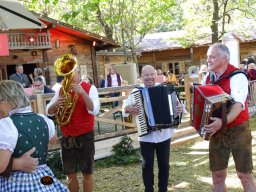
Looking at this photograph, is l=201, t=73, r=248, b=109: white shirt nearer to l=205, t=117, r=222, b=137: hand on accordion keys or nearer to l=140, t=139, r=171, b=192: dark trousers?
l=205, t=117, r=222, b=137: hand on accordion keys

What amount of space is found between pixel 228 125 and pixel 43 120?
1.95 m

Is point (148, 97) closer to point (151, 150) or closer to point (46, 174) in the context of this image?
point (151, 150)

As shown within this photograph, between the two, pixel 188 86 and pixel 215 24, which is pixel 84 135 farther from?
pixel 215 24

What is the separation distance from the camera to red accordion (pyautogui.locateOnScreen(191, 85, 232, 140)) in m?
3.52

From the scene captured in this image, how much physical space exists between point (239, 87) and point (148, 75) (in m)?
1.16

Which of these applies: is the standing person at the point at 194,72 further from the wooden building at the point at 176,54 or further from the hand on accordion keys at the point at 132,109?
the wooden building at the point at 176,54

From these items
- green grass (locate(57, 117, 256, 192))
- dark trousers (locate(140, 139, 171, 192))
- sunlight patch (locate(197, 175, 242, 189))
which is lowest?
green grass (locate(57, 117, 256, 192))

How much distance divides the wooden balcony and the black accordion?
9.04 metres

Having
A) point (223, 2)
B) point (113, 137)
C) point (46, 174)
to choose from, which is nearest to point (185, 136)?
point (113, 137)

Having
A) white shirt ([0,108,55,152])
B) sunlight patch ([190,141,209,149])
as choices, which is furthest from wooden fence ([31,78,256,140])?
white shirt ([0,108,55,152])

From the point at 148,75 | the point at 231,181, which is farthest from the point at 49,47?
the point at 148,75

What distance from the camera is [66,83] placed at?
4242mm

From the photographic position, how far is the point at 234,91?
12.0 feet

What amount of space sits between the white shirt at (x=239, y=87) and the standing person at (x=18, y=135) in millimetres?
1906
